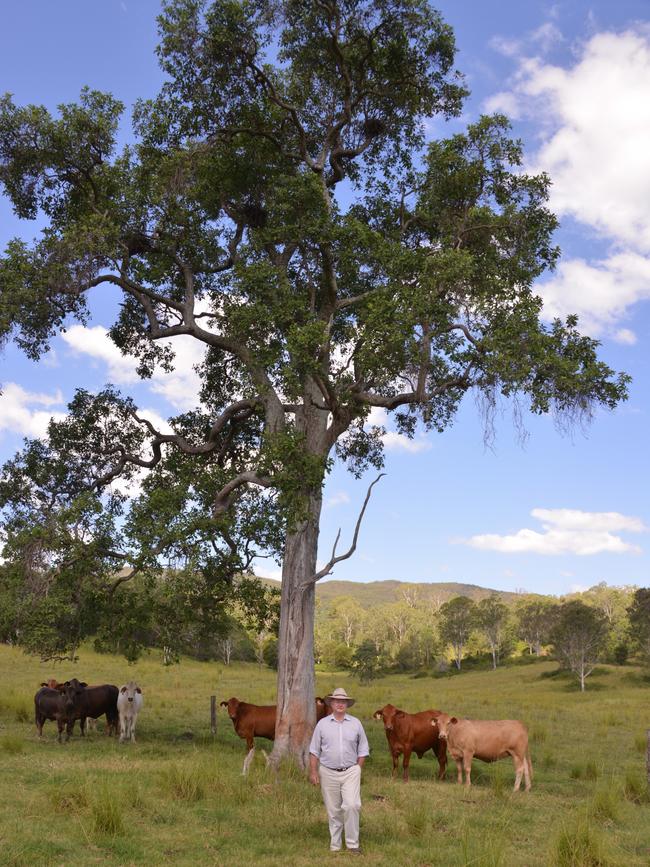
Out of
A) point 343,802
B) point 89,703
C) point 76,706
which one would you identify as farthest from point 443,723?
point 89,703

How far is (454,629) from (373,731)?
64.4m

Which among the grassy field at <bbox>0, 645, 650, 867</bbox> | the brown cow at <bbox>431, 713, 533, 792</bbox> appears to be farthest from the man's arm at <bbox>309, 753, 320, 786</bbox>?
the brown cow at <bbox>431, 713, 533, 792</bbox>

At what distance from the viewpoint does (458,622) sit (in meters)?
84.7

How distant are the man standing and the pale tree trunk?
667 cm

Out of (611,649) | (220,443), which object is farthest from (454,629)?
(220,443)

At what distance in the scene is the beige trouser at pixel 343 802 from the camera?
889 cm

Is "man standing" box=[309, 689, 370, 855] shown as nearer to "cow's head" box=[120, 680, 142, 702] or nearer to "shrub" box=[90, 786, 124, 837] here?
"shrub" box=[90, 786, 124, 837]

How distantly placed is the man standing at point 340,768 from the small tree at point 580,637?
56487 millimetres

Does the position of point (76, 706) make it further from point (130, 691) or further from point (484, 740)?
point (484, 740)

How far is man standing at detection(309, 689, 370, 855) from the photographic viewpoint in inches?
352

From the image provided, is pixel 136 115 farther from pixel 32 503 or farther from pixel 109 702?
pixel 109 702

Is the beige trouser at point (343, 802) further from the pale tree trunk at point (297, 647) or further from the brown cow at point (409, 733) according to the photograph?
the pale tree trunk at point (297, 647)

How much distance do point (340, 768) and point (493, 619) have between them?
79.8 meters

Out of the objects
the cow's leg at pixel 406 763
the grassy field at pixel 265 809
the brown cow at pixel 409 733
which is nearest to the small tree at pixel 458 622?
the grassy field at pixel 265 809
